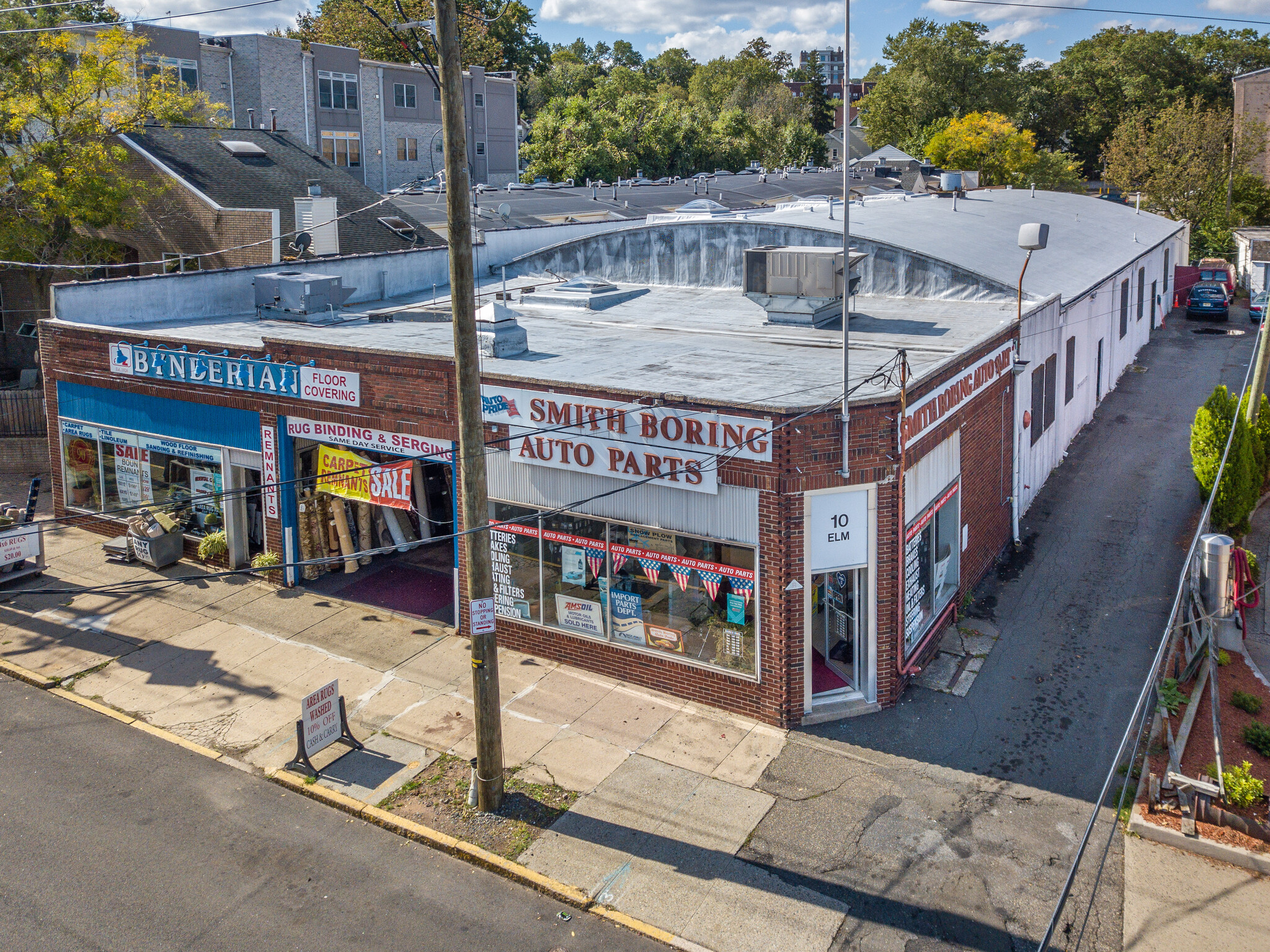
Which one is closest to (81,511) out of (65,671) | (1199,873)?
(65,671)

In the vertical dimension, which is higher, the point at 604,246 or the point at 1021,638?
the point at 604,246

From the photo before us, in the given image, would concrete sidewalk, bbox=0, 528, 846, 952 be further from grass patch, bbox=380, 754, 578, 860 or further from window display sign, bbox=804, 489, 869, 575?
window display sign, bbox=804, 489, 869, 575

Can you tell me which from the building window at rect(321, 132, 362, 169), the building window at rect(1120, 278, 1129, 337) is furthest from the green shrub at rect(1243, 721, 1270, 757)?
the building window at rect(321, 132, 362, 169)

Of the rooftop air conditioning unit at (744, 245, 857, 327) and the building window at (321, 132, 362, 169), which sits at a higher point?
the building window at (321, 132, 362, 169)

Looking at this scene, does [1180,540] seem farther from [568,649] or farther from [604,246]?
[604,246]

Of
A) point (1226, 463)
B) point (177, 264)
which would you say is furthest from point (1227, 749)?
point (177, 264)

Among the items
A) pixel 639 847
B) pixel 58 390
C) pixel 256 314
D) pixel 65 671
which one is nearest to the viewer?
pixel 639 847

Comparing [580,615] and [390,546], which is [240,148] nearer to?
[390,546]
